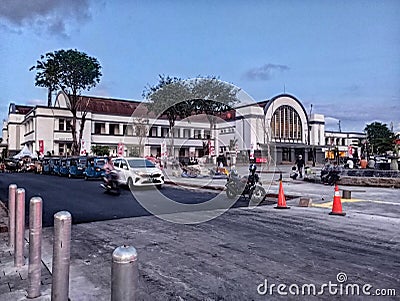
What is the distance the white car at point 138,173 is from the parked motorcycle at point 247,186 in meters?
5.25

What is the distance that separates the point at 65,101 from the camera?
5934 centimetres

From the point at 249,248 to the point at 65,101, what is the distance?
5767cm

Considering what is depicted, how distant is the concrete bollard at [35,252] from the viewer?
4.27 meters

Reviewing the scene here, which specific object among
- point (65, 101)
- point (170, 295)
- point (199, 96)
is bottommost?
point (170, 295)

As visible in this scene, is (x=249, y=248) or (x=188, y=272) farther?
(x=249, y=248)

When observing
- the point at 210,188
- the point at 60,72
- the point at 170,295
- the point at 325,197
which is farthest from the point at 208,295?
the point at 60,72

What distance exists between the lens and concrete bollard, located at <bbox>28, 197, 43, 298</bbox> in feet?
14.0

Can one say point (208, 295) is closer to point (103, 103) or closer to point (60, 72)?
point (60, 72)

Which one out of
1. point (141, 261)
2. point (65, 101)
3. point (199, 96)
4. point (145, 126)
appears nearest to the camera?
point (141, 261)

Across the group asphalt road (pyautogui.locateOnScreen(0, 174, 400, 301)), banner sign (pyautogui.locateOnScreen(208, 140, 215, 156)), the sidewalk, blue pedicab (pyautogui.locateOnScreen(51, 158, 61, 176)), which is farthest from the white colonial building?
asphalt road (pyautogui.locateOnScreen(0, 174, 400, 301))

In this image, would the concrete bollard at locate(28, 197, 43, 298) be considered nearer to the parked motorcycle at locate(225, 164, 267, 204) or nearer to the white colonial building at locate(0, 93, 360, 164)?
the parked motorcycle at locate(225, 164, 267, 204)

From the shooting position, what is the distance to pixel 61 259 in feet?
11.9

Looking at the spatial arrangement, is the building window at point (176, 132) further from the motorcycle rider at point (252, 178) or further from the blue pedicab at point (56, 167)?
the blue pedicab at point (56, 167)

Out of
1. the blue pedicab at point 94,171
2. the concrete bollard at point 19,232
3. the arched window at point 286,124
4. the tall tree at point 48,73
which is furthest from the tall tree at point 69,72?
the concrete bollard at point 19,232
